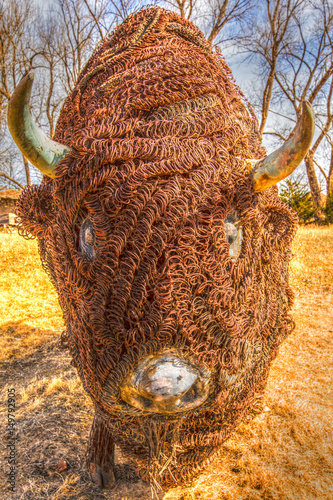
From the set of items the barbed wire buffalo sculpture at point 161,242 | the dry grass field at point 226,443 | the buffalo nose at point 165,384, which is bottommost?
the dry grass field at point 226,443

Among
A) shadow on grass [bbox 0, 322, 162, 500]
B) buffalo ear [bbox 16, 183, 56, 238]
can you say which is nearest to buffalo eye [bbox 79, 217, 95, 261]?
buffalo ear [bbox 16, 183, 56, 238]

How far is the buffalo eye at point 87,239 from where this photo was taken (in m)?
1.71

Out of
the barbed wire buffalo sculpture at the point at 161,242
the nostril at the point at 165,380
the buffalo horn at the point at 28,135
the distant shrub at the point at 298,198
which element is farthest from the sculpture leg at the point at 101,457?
the distant shrub at the point at 298,198

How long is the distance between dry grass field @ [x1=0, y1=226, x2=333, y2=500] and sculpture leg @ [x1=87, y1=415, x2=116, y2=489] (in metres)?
0.07

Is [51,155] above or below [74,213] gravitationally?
above

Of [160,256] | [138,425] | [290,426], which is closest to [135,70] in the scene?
[160,256]

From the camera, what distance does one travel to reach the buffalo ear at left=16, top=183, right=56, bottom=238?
2.21 metres

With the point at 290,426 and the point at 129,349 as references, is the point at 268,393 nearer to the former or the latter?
the point at 290,426

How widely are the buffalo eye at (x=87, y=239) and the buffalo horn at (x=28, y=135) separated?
29 centimetres

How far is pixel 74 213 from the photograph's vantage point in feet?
5.74

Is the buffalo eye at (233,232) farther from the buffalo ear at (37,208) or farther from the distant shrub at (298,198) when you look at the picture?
the distant shrub at (298,198)

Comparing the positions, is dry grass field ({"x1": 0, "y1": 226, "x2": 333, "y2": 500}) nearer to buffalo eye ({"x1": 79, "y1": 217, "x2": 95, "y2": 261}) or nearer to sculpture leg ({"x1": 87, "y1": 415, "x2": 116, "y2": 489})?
sculpture leg ({"x1": 87, "y1": 415, "x2": 116, "y2": 489})

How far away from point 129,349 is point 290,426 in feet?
9.47

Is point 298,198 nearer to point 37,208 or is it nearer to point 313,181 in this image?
point 313,181
